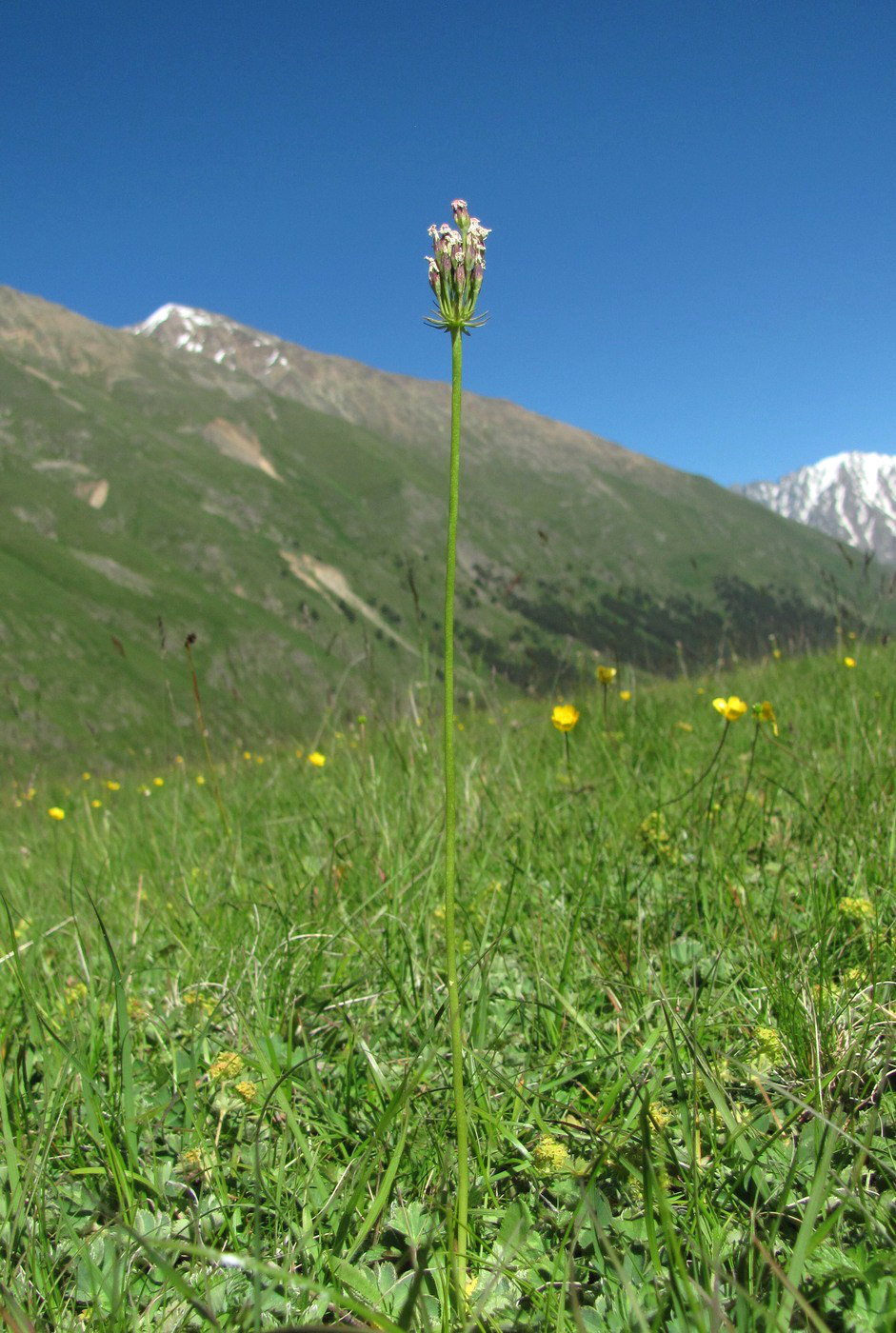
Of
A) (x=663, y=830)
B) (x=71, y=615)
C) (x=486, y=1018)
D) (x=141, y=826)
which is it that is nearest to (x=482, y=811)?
(x=663, y=830)

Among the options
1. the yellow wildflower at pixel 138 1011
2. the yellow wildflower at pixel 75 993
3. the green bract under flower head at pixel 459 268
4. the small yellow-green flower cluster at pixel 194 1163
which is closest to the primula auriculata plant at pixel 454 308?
the green bract under flower head at pixel 459 268

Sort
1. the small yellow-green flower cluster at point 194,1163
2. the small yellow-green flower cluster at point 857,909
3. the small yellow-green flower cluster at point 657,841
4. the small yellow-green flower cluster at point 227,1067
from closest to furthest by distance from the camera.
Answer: the small yellow-green flower cluster at point 194,1163, the small yellow-green flower cluster at point 227,1067, the small yellow-green flower cluster at point 857,909, the small yellow-green flower cluster at point 657,841

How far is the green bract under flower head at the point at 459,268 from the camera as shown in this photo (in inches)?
47.6

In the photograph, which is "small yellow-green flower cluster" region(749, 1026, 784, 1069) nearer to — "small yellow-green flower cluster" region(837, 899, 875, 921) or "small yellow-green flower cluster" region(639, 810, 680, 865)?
"small yellow-green flower cluster" region(837, 899, 875, 921)

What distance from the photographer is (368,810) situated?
129 inches

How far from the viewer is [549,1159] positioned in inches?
60.5

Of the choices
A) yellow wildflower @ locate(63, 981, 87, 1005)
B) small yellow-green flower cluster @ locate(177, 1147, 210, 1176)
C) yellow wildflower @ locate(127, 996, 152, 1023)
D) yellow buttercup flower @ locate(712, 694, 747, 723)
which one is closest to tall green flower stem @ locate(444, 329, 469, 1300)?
small yellow-green flower cluster @ locate(177, 1147, 210, 1176)

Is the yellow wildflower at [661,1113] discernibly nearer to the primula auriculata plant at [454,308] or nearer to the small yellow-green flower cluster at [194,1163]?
the primula auriculata plant at [454,308]

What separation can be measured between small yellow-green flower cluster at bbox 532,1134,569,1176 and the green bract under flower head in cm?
145

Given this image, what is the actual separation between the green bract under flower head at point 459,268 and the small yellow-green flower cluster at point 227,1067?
5.29 feet

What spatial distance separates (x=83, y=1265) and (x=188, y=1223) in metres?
0.19

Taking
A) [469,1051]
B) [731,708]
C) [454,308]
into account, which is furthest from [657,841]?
[454,308]

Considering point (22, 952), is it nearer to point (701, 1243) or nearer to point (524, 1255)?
point (524, 1255)

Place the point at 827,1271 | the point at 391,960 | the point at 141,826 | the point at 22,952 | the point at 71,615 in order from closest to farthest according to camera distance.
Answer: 1. the point at 827,1271
2. the point at 391,960
3. the point at 22,952
4. the point at 141,826
5. the point at 71,615
